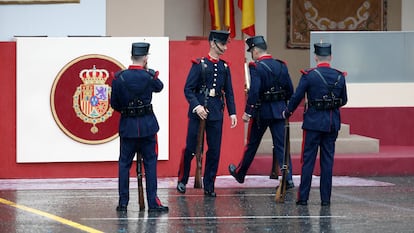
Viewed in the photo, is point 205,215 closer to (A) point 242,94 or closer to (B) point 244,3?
(A) point 242,94

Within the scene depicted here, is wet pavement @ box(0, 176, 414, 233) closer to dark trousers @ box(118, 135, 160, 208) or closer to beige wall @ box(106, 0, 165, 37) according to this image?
dark trousers @ box(118, 135, 160, 208)

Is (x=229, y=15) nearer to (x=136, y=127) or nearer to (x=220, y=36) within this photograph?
(x=220, y=36)

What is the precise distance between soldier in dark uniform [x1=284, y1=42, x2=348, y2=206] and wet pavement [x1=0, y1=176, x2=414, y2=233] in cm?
35

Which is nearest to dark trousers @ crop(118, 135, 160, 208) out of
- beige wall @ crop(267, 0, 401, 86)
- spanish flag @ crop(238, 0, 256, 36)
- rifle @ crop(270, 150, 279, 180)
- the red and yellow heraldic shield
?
rifle @ crop(270, 150, 279, 180)

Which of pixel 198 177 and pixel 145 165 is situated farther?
pixel 198 177

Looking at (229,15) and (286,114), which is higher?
(229,15)

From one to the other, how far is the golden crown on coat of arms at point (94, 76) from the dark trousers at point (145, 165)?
3.02 meters

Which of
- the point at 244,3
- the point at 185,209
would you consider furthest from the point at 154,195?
the point at 244,3

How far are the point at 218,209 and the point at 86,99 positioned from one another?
11.8ft

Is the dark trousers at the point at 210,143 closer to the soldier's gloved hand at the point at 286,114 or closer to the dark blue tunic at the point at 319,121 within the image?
the soldier's gloved hand at the point at 286,114

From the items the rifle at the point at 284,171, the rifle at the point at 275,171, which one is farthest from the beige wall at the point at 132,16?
the rifle at the point at 284,171

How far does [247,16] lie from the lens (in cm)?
2089

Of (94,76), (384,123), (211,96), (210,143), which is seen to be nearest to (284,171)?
→ (210,143)

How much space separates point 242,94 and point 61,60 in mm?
2541
